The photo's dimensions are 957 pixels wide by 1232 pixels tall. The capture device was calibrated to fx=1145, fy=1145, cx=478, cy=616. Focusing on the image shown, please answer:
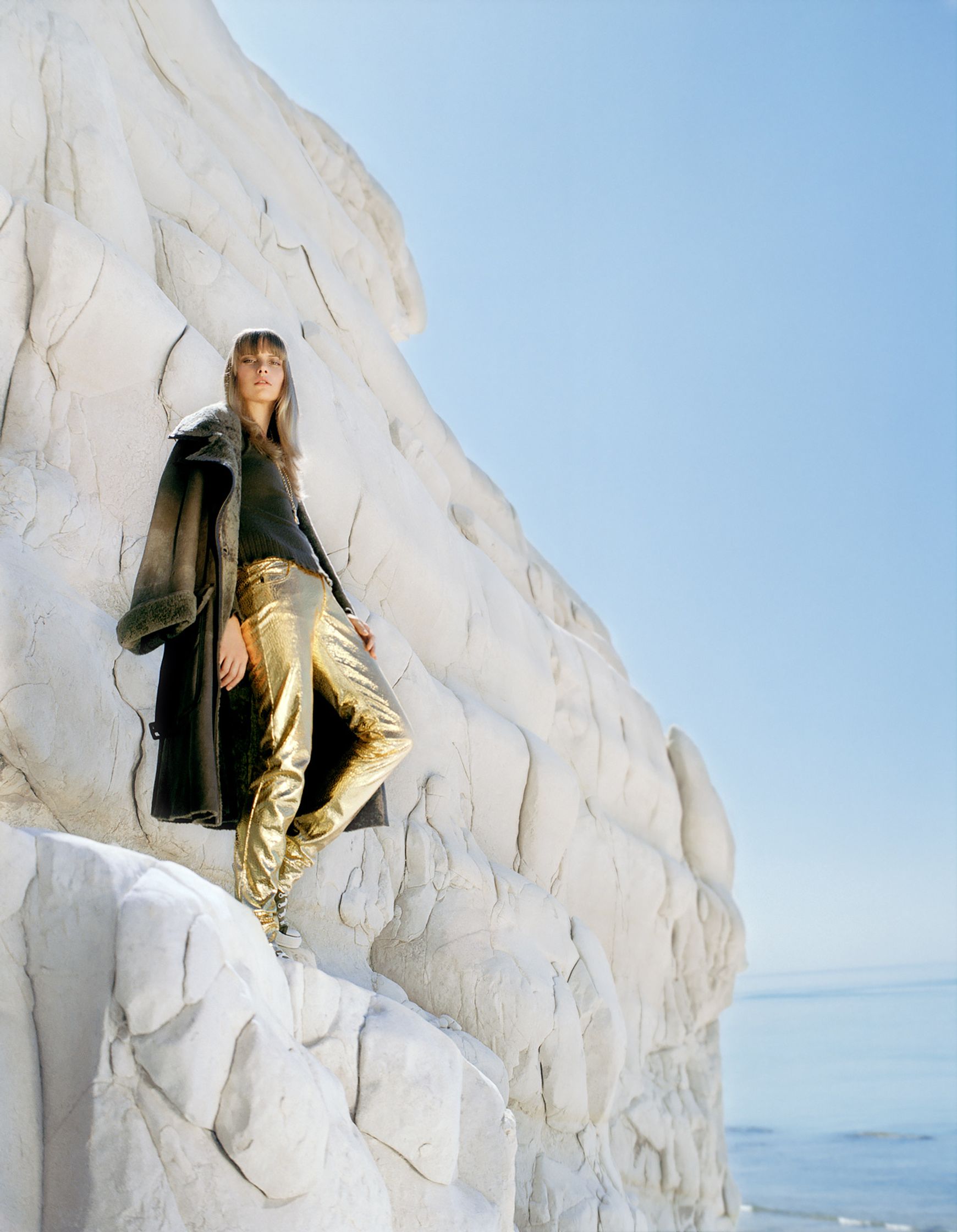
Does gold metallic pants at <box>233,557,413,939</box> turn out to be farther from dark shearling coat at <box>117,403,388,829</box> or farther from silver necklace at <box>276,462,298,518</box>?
silver necklace at <box>276,462,298,518</box>

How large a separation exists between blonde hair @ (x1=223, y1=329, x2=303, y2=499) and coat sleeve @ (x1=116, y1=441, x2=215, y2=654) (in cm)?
34

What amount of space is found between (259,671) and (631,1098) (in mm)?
6692

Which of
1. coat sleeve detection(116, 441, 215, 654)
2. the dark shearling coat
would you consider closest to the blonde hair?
the dark shearling coat

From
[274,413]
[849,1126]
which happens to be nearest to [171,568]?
[274,413]

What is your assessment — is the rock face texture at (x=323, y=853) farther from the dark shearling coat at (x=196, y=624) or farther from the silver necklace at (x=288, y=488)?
the silver necklace at (x=288, y=488)

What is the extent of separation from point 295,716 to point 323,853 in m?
1.78

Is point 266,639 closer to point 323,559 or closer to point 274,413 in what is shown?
point 323,559

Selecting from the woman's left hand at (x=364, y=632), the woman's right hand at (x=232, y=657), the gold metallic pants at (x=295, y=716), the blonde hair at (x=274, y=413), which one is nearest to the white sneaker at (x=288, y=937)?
the gold metallic pants at (x=295, y=716)

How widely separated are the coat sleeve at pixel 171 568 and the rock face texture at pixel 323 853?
679mm

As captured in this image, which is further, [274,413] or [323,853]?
[323,853]

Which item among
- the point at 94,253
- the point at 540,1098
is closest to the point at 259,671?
the point at 94,253

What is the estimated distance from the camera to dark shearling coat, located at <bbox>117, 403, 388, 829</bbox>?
358 centimetres

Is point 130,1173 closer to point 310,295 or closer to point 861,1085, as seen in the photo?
point 310,295

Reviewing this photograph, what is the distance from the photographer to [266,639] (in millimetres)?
3836
